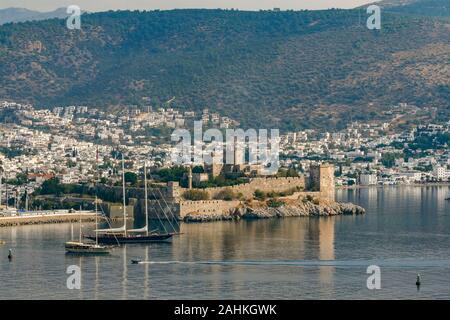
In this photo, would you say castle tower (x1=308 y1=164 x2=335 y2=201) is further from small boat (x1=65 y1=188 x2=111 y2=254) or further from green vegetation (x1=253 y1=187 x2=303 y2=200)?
small boat (x1=65 y1=188 x2=111 y2=254)

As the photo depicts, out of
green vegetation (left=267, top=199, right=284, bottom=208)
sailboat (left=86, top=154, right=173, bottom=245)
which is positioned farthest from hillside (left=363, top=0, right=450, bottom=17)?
sailboat (left=86, top=154, right=173, bottom=245)

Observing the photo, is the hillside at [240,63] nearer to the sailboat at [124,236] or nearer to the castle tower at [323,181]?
the castle tower at [323,181]

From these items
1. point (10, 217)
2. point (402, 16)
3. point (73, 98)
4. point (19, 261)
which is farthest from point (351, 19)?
point (19, 261)

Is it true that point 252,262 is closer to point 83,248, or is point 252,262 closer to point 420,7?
point 83,248

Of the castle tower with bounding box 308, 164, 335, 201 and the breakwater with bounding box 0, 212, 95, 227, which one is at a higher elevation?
the castle tower with bounding box 308, 164, 335, 201

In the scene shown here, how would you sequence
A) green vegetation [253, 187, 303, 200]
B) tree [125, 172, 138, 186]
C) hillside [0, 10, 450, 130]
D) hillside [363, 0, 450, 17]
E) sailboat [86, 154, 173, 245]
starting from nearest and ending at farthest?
sailboat [86, 154, 173, 245]
green vegetation [253, 187, 303, 200]
tree [125, 172, 138, 186]
hillside [0, 10, 450, 130]
hillside [363, 0, 450, 17]

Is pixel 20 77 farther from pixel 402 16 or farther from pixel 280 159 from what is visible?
pixel 280 159

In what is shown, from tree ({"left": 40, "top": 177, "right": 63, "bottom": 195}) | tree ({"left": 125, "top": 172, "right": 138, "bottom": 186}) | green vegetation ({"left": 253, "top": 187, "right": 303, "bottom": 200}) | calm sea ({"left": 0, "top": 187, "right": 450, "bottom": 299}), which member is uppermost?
tree ({"left": 125, "top": 172, "right": 138, "bottom": 186})

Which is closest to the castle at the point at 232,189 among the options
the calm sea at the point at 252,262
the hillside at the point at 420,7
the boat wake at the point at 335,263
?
the calm sea at the point at 252,262
